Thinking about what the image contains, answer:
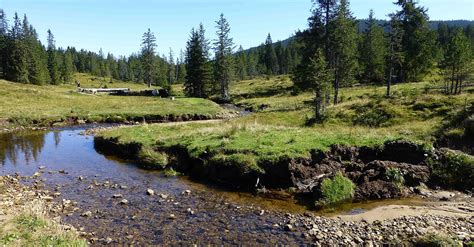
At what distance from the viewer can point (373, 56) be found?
3243 inches

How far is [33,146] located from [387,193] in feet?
Result: 96.8

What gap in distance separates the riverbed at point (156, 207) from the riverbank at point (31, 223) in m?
0.82

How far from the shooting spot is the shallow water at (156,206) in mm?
13859

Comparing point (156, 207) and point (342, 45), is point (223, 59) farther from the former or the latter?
point (156, 207)

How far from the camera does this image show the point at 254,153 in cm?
2069

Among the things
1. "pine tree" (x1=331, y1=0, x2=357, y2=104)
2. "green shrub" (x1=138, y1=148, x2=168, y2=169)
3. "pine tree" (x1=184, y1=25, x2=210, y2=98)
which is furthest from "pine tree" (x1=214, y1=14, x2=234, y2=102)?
"green shrub" (x1=138, y1=148, x2=168, y2=169)

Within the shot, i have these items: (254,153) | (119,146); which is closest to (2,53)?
(119,146)

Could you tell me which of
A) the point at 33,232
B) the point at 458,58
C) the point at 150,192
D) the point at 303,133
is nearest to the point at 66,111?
the point at 150,192

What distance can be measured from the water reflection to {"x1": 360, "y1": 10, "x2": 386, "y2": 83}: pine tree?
6755 cm

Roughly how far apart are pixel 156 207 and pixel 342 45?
4514 centimetres

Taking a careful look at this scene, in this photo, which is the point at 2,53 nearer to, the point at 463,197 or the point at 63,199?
the point at 63,199

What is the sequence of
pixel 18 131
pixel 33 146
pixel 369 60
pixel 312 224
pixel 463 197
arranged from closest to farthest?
pixel 312 224 → pixel 463 197 → pixel 33 146 → pixel 18 131 → pixel 369 60

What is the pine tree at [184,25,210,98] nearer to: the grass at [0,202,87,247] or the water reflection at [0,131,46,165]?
the water reflection at [0,131,46,165]

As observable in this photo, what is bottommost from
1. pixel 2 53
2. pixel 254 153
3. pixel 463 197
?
pixel 463 197
